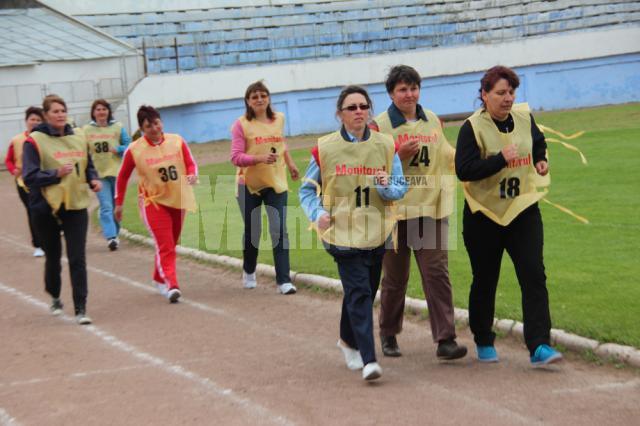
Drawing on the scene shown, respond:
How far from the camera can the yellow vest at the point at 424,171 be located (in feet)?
26.0

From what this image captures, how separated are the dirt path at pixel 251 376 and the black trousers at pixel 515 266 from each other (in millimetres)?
313

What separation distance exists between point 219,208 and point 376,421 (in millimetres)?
12694

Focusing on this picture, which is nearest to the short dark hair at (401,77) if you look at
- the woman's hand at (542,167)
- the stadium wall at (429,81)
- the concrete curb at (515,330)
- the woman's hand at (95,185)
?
the woman's hand at (542,167)

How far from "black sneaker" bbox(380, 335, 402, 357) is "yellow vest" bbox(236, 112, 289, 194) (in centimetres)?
346

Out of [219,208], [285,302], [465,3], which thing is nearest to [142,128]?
[285,302]

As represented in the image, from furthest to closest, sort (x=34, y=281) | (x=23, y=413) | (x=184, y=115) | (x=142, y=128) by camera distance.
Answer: (x=184, y=115) < (x=34, y=281) < (x=142, y=128) < (x=23, y=413)

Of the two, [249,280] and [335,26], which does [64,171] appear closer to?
[249,280]

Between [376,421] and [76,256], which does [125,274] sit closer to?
[76,256]

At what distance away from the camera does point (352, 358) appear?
7754 mm

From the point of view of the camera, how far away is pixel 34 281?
1288 cm

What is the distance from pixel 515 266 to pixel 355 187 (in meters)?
1.29

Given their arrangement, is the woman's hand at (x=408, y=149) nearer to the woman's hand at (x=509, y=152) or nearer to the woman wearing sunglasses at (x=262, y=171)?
the woman's hand at (x=509, y=152)

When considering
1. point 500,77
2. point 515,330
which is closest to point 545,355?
point 515,330

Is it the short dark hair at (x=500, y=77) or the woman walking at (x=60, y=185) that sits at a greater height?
the short dark hair at (x=500, y=77)
